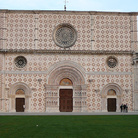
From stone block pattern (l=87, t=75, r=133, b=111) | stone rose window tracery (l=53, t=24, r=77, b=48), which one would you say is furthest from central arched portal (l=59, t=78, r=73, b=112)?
stone rose window tracery (l=53, t=24, r=77, b=48)

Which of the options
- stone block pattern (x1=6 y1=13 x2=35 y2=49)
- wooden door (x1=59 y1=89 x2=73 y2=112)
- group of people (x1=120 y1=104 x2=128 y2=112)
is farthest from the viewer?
stone block pattern (x1=6 y1=13 x2=35 y2=49)

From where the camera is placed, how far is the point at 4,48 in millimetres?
35031

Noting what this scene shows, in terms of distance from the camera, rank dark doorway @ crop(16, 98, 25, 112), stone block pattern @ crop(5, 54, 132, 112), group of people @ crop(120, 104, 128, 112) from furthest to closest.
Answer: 1. dark doorway @ crop(16, 98, 25, 112)
2. stone block pattern @ crop(5, 54, 132, 112)
3. group of people @ crop(120, 104, 128, 112)

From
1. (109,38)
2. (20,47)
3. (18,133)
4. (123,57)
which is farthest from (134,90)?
(18,133)

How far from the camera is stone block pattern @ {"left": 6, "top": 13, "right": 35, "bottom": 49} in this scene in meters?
35.4

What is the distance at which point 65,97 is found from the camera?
116ft

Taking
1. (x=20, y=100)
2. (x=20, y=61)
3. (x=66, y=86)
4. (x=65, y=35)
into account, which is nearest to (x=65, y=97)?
(x=66, y=86)

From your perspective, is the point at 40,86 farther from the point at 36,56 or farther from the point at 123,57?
the point at 123,57

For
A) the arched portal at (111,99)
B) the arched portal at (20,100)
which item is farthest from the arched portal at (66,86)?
the arched portal at (111,99)

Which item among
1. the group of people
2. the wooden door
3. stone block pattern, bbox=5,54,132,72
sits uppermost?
stone block pattern, bbox=5,54,132,72

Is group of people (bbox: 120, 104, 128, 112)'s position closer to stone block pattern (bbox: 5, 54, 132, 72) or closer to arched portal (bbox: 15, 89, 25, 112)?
stone block pattern (bbox: 5, 54, 132, 72)

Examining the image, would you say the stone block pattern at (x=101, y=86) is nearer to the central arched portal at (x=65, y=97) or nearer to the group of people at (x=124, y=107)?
the group of people at (x=124, y=107)

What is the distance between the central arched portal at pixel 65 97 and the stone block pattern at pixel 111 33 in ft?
15.9

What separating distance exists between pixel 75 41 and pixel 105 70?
4.30 meters
